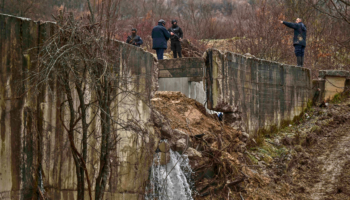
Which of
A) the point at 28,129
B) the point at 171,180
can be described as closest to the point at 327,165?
the point at 171,180

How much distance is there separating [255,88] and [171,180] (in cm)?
378

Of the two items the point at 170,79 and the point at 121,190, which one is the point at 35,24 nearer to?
the point at 121,190

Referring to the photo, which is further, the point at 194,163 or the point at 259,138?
the point at 259,138

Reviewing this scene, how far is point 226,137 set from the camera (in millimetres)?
7512

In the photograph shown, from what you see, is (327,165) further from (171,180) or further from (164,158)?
(164,158)

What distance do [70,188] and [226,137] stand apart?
3792 millimetres

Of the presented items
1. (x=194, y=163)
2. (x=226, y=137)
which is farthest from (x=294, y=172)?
(x=194, y=163)

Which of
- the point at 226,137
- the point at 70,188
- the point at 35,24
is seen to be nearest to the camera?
the point at 35,24

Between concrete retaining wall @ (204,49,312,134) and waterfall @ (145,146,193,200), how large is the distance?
179cm

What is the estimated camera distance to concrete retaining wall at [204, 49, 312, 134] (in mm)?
7684

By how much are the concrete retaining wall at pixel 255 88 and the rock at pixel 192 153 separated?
1430 millimetres

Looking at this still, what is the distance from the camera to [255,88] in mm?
8992

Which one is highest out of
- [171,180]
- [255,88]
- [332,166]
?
[255,88]

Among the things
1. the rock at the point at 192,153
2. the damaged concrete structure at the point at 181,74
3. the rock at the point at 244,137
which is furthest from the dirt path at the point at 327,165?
the damaged concrete structure at the point at 181,74
